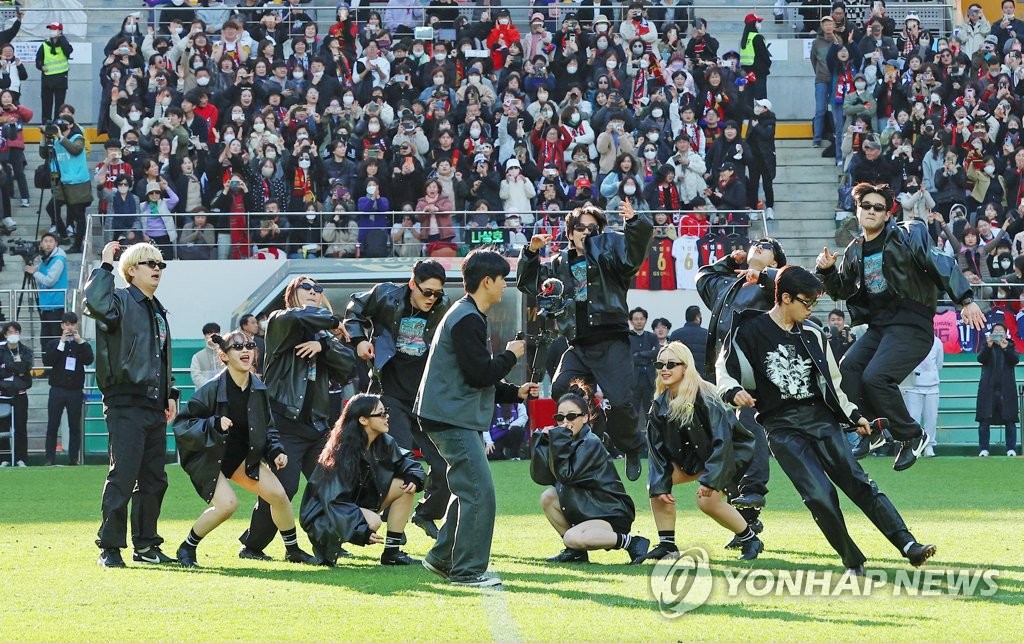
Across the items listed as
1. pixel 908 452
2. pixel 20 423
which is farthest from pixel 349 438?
pixel 20 423

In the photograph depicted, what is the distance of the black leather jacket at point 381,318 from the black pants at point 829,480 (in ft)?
9.76

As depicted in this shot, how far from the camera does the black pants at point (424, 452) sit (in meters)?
10.7

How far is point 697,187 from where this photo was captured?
953 inches

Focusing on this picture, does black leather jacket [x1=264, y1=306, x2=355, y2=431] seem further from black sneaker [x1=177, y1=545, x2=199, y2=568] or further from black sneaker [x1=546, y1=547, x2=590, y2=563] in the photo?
black sneaker [x1=546, y1=547, x2=590, y2=563]

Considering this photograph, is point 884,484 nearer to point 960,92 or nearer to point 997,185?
point 997,185

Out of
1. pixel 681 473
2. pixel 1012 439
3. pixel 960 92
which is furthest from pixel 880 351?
pixel 960 92

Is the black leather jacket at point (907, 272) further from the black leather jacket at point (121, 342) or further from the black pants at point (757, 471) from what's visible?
the black leather jacket at point (121, 342)


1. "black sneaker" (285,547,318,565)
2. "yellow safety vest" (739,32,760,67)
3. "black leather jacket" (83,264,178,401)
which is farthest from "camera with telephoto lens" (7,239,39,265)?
"black sneaker" (285,547,318,565)

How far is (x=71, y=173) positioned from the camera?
2392 cm

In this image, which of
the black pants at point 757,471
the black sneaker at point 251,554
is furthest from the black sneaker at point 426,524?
the black pants at point 757,471

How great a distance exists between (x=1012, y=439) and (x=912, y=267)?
11.6m

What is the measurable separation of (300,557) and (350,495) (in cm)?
53

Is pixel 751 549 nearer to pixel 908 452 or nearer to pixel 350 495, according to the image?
pixel 908 452

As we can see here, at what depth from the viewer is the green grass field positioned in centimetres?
722
